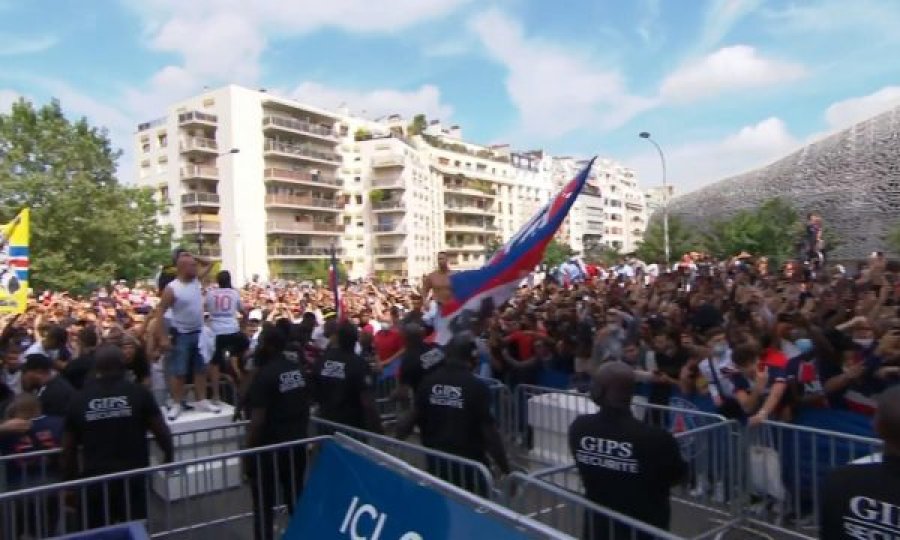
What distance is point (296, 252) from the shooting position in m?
71.9

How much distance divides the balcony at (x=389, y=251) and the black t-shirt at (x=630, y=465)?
7740cm

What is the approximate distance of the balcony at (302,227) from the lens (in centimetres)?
6994

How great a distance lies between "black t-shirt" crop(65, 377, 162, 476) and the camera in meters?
4.95

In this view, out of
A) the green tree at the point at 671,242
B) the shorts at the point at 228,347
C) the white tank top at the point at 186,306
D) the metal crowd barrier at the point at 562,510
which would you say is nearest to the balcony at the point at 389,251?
the green tree at the point at 671,242

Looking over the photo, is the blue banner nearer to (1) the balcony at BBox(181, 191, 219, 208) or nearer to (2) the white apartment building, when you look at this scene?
(2) the white apartment building

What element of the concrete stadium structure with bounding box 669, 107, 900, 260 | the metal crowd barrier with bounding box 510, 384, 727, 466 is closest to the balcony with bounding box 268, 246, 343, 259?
the concrete stadium structure with bounding box 669, 107, 900, 260

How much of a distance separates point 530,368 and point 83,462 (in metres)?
5.72

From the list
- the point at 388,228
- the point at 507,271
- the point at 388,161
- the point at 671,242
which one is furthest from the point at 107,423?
the point at 388,228

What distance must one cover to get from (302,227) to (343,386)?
222ft

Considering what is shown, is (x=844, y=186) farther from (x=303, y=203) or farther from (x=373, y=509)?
(x=373, y=509)

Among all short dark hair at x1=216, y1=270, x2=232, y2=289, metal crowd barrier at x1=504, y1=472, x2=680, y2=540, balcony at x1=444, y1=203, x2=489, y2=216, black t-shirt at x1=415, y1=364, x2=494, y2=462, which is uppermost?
balcony at x1=444, y1=203, x2=489, y2=216

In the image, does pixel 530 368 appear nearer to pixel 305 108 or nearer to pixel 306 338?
Result: pixel 306 338

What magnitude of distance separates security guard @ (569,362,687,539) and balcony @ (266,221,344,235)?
68.1m

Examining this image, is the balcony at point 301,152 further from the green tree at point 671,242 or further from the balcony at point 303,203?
the green tree at point 671,242
